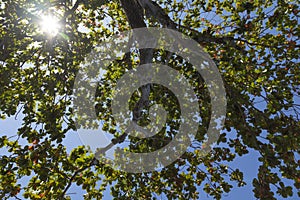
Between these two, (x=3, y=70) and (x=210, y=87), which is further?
(x=3, y=70)

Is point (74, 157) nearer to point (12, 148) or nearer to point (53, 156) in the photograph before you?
point (53, 156)

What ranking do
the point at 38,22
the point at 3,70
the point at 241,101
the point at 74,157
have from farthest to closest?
the point at 38,22, the point at 3,70, the point at 74,157, the point at 241,101

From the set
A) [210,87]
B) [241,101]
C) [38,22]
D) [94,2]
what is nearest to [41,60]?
[38,22]

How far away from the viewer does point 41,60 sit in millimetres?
7242

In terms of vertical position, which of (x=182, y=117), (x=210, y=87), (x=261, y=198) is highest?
(x=182, y=117)

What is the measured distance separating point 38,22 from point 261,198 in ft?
21.9

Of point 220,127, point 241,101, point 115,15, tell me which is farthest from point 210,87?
point 115,15

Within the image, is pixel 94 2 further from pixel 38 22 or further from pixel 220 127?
pixel 220 127

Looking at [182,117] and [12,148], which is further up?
[182,117]

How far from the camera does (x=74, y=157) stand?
5.17 m

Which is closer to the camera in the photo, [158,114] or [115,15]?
[158,114]

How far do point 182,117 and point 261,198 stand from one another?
12.0 ft

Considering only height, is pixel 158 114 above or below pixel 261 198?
above

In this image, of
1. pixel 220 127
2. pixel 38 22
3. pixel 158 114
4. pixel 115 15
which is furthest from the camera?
pixel 115 15
